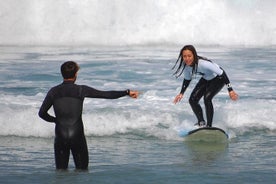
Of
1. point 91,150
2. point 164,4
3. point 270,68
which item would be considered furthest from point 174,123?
point 164,4

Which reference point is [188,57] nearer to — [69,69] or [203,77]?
[203,77]

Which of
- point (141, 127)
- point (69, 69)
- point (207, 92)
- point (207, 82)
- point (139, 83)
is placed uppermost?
point (69, 69)

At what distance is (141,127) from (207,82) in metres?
1.84

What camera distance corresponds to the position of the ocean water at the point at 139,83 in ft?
29.9

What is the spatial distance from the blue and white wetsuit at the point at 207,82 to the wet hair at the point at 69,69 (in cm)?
315

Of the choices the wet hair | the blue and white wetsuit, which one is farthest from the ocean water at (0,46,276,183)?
the wet hair

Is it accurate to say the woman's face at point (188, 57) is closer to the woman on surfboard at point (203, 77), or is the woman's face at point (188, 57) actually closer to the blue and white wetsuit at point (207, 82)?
the woman on surfboard at point (203, 77)

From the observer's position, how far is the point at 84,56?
23.6m

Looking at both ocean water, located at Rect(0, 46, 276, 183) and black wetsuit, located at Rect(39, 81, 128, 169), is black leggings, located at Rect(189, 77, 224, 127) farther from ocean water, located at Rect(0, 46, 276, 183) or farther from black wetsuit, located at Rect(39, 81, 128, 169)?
black wetsuit, located at Rect(39, 81, 128, 169)

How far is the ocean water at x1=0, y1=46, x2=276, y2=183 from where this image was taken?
8.64 meters

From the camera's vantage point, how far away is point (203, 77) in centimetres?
1102

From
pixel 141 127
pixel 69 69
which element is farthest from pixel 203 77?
pixel 69 69

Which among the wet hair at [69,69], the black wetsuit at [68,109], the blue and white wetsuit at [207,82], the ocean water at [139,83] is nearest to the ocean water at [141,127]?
the ocean water at [139,83]

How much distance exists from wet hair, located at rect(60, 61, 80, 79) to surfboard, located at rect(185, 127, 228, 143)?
12.3 ft
